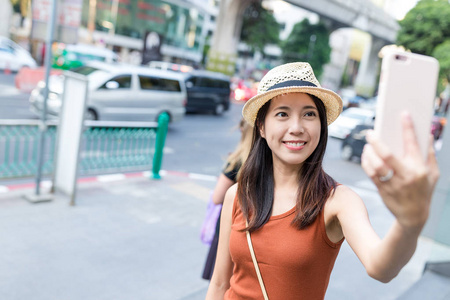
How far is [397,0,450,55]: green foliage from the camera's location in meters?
24.8

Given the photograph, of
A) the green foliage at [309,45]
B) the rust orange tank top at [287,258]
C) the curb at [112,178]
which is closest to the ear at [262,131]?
the rust orange tank top at [287,258]

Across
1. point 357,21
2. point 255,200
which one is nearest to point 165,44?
point 357,21

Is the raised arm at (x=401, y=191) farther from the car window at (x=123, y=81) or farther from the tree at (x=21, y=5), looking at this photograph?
the tree at (x=21, y=5)

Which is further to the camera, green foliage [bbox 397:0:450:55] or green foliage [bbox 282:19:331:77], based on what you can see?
green foliage [bbox 282:19:331:77]

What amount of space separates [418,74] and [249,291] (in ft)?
3.48

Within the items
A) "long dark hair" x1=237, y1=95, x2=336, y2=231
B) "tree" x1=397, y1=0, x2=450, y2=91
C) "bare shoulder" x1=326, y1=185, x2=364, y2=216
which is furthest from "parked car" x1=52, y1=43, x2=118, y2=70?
"bare shoulder" x1=326, y1=185, x2=364, y2=216

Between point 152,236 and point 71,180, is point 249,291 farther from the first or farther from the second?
point 71,180

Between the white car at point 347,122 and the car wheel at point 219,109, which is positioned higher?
the white car at point 347,122

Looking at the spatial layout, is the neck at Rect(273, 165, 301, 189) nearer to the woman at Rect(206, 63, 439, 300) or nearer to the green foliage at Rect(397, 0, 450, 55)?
the woman at Rect(206, 63, 439, 300)

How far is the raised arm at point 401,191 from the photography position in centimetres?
87

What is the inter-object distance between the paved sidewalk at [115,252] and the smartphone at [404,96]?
3.32m

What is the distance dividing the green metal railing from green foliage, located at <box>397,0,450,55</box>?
21.4 meters

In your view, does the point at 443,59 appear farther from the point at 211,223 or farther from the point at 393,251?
the point at 393,251

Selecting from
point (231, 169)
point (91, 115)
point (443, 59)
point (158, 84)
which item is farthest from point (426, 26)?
point (231, 169)
